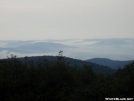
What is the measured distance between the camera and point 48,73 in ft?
44.0

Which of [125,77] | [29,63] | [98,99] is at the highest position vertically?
[29,63]

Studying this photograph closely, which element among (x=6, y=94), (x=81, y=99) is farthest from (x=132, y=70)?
(x=6, y=94)

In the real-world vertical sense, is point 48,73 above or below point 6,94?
above

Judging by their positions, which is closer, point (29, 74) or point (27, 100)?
point (27, 100)

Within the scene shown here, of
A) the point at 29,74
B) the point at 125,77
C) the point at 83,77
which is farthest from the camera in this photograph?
the point at 83,77

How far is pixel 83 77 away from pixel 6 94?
438cm

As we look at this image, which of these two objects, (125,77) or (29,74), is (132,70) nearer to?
(125,77)

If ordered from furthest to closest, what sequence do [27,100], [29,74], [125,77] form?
[125,77] < [29,74] < [27,100]

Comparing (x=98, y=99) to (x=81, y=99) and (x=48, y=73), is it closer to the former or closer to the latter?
(x=81, y=99)

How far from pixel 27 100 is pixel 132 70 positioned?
5.92 m

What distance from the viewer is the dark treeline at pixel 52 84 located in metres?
12.5

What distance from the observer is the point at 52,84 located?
13.1 m

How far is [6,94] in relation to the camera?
12602mm

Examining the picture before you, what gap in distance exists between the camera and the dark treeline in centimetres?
1253
